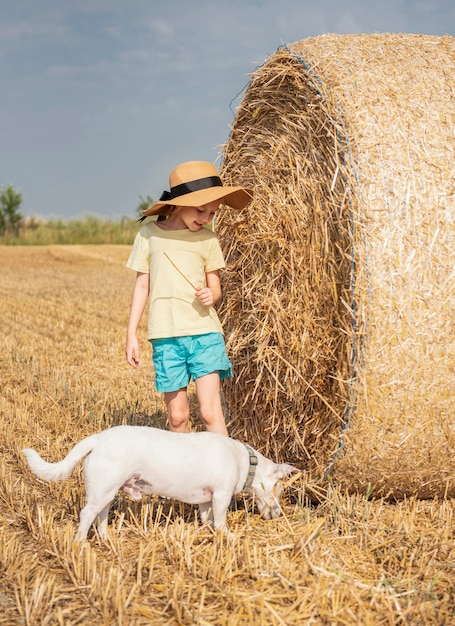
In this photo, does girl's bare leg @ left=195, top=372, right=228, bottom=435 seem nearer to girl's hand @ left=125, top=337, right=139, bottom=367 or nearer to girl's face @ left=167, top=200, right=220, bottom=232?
girl's hand @ left=125, top=337, right=139, bottom=367

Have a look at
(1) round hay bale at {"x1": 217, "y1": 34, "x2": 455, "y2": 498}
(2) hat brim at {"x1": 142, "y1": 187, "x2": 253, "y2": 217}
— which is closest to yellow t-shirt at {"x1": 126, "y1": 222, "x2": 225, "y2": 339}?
(2) hat brim at {"x1": 142, "y1": 187, "x2": 253, "y2": 217}

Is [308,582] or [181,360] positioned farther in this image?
[181,360]

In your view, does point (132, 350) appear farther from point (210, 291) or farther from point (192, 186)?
point (192, 186)

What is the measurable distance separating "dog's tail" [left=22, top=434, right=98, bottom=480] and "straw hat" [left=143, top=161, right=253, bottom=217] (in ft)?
4.56

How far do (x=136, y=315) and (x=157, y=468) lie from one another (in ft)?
3.57

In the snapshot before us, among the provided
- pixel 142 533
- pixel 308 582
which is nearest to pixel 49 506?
Answer: pixel 142 533

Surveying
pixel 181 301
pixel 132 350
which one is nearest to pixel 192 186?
pixel 181 301

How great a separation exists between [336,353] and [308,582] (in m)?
1.19

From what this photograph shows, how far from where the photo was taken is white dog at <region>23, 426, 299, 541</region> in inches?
127

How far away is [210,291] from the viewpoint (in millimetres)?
3994

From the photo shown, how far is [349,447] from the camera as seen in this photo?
143 inches

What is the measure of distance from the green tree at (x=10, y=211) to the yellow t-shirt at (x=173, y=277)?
30.2 metres

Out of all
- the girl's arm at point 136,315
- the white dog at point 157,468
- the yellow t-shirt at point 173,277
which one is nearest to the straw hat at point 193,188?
the yellow t-shirt at point 173,277

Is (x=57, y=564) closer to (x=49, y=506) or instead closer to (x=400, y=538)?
(x=49, y=506)
